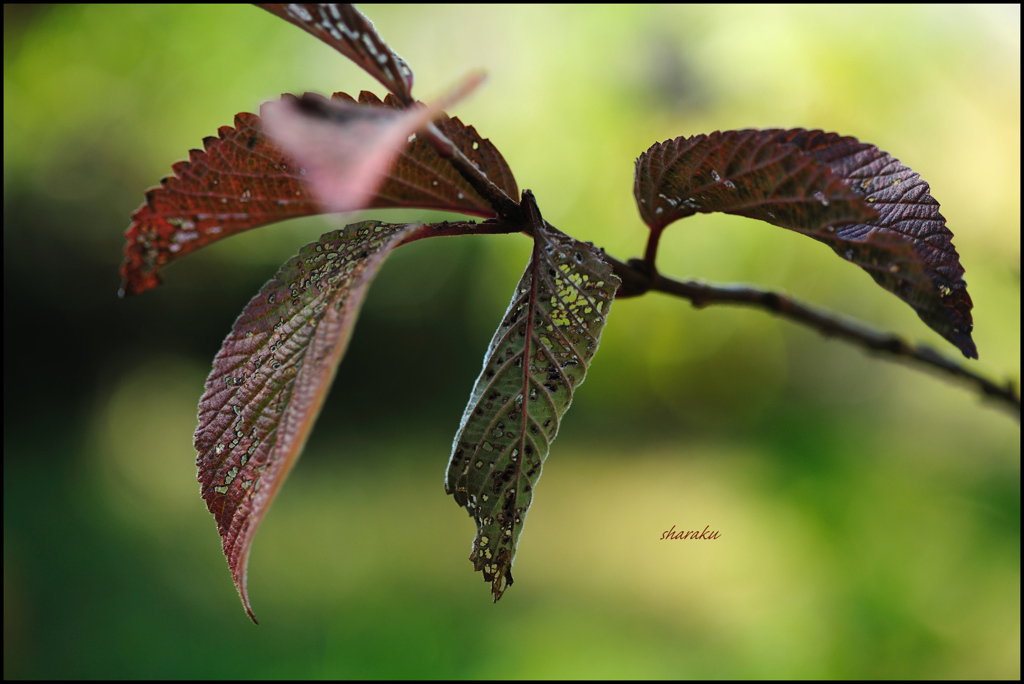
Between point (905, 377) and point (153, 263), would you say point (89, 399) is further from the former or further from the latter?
point (905, 377)

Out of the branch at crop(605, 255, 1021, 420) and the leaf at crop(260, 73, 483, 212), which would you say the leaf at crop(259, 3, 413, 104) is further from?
the branch at crop(605, 255, 1021, 420)

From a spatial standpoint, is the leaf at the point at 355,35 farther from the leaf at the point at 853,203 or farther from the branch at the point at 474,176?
the leaf at the point at 853,203

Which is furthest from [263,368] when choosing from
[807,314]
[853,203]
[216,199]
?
[807,314]

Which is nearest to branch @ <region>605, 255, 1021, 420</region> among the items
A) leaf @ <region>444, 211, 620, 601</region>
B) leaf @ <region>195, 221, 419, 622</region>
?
leaf @ <region>444, 211, 620, 601</region>

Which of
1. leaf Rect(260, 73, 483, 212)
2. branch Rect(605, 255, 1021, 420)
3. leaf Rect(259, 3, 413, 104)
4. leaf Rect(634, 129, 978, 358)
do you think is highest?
leaf Rect(259, 3, 413, 104)

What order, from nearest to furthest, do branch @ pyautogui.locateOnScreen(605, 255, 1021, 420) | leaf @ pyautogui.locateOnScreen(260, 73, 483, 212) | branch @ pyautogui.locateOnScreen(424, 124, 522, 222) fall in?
leaf @ pyautogui.locateOnScreen(260, 73, 483, 212) → branch @ pyautogui.locateOnScreen(424, 124, 522, 222) → branch @ pyautogui.locateOnScreen(605, 255, 1021, 420)

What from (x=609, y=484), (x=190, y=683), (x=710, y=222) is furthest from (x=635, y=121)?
(x=190, y=683)

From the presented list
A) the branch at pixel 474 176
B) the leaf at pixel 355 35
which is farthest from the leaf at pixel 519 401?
the leaf at pixel 355 35
